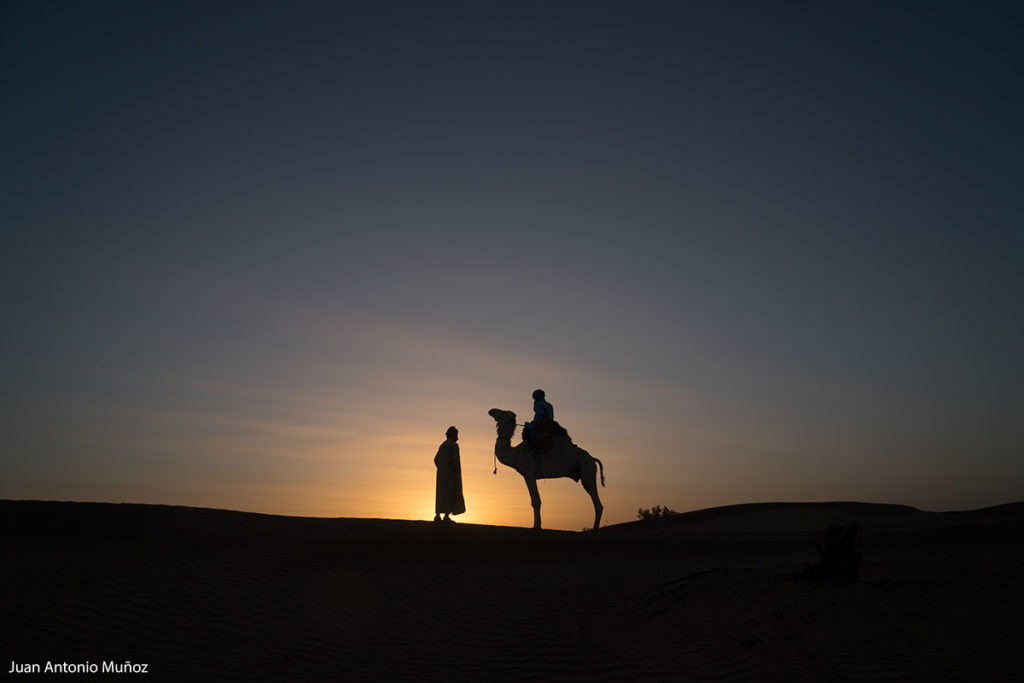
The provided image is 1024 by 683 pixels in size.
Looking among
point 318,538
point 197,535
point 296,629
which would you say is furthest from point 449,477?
point 296,629

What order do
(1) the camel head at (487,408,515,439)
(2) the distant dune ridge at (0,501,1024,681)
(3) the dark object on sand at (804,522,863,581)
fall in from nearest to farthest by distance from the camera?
(2) the distant dune ridge at (0,501,1024,681) → (3) the dark object on sand at (804,522,863,581) → (1) the camel head at (487,408,515,439)

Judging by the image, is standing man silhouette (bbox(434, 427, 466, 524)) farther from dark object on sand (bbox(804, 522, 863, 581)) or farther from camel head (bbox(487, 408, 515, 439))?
dark object on sand (bbox(804, 522, 863, 581))

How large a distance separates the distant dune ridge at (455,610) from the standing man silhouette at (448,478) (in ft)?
10.1

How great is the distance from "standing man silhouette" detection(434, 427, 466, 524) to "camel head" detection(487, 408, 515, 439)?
6.88ft

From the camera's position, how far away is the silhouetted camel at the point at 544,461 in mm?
20219

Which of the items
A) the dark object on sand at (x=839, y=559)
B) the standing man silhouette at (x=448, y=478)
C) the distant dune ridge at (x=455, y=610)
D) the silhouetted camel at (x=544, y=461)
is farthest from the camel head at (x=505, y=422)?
the dark object on sand at (x=839, y=559)

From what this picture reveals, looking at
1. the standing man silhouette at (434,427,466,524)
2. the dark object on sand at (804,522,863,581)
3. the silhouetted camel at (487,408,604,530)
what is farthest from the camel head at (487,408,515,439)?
the dark object on sand at (804,522,863,581)

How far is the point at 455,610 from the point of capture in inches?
411

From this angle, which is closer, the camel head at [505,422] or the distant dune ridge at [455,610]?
the distant dune ridge at [455,610]

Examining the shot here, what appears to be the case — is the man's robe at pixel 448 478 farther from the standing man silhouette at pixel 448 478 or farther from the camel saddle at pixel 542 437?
the camel saddle at pixel 542 437

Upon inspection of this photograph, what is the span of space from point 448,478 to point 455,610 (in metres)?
8.40

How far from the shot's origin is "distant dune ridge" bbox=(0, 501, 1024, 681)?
755 centimetres

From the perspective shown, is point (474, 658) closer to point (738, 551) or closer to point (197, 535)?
point (197, 535)

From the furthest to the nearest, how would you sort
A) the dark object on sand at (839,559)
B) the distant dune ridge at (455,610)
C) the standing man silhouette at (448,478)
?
the standing man silhouette at (448,478) → the dark object on sand at (839,559) → the distant dune ridge at (455,610)
